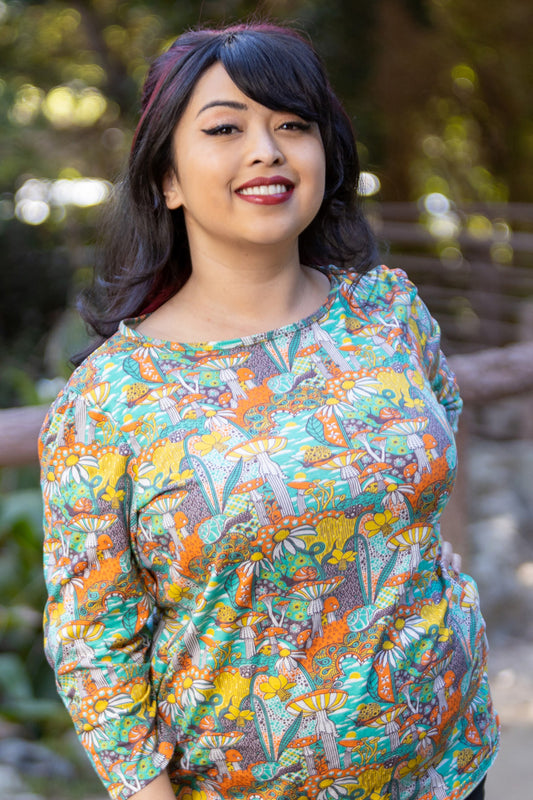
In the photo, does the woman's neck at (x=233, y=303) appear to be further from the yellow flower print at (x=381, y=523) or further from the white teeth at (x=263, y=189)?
the yellow flower print at (x=381, y=523)

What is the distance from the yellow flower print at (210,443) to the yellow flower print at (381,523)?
0.24m

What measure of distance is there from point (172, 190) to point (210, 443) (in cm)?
47

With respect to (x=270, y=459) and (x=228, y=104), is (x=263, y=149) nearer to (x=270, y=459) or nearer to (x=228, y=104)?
(x=228, y=104)

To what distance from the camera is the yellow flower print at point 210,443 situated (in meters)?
1.40

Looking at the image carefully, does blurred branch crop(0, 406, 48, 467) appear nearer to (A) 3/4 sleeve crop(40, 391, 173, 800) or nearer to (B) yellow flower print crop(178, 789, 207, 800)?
(A) 3/4 sleeve crop(40, 391, 173, 800)

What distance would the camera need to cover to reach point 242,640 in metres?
1.43

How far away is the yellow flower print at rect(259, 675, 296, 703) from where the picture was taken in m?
1.42

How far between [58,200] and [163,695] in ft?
32.2

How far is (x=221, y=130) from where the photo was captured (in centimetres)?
148

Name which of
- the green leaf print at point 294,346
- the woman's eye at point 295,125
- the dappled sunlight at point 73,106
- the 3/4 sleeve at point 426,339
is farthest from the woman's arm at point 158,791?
the dappled sunlight at point 73,106

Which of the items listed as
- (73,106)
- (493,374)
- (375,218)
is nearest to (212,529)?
(493,374)

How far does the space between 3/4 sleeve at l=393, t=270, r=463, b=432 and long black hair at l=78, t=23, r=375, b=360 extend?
10cm

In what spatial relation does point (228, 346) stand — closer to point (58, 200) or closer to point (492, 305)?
point (492, 305)

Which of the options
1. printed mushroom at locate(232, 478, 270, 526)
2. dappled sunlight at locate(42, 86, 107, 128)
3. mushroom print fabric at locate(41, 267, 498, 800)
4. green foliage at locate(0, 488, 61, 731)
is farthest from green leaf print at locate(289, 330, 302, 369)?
dappled sunlight at locate(42, 86, 107, 128)
